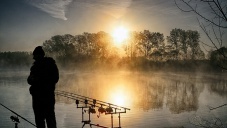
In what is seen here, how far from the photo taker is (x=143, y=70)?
8519cm

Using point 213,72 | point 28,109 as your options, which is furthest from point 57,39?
point 28,109

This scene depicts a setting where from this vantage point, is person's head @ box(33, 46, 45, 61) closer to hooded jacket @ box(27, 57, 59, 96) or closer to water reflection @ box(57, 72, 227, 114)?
hooded jacket @ box(27, 57, 59, 96)

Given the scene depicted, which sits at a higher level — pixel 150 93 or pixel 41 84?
pixel 41 84

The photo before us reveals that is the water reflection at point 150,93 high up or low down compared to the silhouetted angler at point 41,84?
down

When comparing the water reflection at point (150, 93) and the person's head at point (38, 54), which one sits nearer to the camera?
the person's head at point (38, 54)

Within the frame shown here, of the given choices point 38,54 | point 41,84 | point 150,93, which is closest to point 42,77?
point 41,84

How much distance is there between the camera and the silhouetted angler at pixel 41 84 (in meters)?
5.77

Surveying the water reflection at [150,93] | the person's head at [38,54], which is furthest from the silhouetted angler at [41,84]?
the water reflection at [150,93]

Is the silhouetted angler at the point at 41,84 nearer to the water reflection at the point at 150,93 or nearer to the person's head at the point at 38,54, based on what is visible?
the person's head at the point at 38,54

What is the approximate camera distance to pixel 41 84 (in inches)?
228

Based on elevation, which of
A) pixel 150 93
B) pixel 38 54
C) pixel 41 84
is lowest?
pixel 150 93

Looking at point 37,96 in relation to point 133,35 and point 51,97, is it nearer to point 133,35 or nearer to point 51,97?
point 51,97

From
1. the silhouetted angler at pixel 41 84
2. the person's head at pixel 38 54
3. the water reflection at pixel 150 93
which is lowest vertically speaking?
the water reflection at pixel 150 93

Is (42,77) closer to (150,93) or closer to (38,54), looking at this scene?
(38,54)
